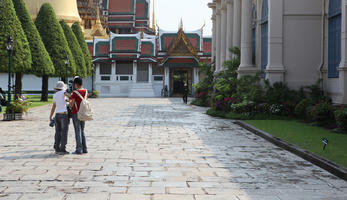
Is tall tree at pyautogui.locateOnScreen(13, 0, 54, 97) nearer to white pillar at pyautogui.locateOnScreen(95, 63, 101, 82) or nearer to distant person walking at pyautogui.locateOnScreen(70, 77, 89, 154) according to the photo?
distant person walking at pyautogui.locateOnScreen(70, 77, 89, 154)

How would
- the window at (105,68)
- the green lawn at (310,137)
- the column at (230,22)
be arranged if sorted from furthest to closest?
the window at (105,68) → the column at (230,22) → the green lawn at (310,137)

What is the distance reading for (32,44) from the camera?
92.7 ft

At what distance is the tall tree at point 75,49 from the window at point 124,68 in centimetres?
1029

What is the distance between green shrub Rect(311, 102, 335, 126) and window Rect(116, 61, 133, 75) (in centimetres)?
3998

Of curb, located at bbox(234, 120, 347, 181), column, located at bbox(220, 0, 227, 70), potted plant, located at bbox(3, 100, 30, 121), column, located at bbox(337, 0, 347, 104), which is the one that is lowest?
curb, located at bbox(234, 120, 347, 181)

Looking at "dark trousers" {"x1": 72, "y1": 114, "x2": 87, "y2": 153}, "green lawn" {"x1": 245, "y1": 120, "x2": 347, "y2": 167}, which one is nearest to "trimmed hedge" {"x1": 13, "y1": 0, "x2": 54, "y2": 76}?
"green lawn" {"x1": 245, "y1": 120, "x2": 347, "y2": 167}

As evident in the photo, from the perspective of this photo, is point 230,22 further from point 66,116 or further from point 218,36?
point 66,116

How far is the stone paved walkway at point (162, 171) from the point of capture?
234 inches

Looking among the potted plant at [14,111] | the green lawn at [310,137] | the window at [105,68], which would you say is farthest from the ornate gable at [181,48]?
the green lawn at [310,137]

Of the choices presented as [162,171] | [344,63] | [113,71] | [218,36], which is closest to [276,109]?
[344,63]

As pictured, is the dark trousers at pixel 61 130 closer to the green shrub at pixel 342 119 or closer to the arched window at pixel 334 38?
the green shrub at pixel 342 119

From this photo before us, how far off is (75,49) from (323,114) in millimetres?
30405

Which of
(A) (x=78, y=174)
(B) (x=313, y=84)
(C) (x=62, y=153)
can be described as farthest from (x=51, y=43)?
(A) (x=78, y=174)

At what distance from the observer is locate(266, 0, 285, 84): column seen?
59.0 ft
